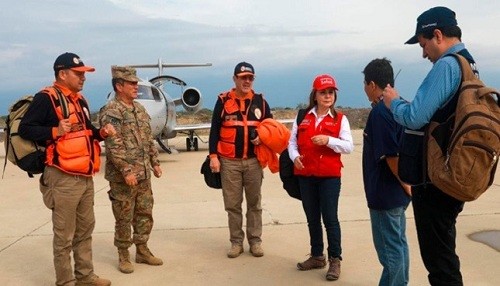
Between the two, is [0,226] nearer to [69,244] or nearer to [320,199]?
[69,244]

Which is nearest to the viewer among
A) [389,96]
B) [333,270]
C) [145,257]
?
[389,96]

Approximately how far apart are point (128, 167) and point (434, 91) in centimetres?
300

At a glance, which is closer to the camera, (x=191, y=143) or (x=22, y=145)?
(x=22, y=145)

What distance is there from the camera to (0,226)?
693 cm

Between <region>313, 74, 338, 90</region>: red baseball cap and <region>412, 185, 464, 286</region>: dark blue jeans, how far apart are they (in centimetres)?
179

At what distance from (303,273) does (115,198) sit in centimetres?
196

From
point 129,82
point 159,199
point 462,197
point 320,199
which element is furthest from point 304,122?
point 159,199

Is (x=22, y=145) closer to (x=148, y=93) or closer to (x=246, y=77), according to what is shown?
(x=246, y=77)

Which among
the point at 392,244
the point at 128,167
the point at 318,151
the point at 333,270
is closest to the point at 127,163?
the point at 128,167

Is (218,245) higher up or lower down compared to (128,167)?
lower down

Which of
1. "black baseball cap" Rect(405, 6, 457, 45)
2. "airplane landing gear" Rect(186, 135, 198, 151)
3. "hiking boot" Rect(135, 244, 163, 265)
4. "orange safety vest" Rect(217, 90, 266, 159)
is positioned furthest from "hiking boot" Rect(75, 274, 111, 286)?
"airplane landing gear" Rect(186, 135, 198, 151)

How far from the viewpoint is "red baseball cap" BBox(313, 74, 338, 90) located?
446 cm

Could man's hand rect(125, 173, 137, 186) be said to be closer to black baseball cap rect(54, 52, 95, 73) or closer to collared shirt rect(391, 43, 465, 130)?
black baseball cap rect(54, 52, 95, 73)

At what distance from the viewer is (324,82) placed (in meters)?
4.49
